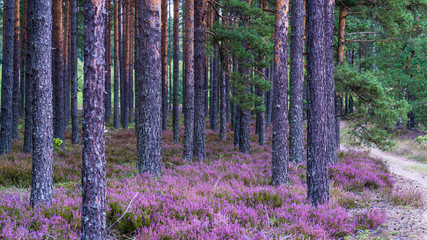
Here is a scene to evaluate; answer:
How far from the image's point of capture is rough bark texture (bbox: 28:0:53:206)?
17.3 feet

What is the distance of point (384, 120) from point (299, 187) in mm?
6884

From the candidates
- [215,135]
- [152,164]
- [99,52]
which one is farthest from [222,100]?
[99,52]

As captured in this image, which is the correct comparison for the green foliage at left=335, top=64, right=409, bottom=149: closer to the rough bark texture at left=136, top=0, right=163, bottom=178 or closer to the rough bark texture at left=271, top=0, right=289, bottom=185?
the rough bark texture at left=271, top=0, right=289, bottom=185

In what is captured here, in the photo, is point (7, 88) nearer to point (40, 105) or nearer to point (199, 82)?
point (199, 82)

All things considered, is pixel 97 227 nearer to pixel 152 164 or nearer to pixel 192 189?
pixel 192 189

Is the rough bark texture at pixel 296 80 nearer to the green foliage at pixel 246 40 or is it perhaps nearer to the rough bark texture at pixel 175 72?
the green foliage at pixel 246 40

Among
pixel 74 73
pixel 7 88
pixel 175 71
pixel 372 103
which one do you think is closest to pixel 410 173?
pixel 372 103

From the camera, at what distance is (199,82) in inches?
464

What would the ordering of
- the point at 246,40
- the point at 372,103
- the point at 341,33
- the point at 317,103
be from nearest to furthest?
the point at 317,103
the point at 372,103
the point at 246,40
the point at 341,33

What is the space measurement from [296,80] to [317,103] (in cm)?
486

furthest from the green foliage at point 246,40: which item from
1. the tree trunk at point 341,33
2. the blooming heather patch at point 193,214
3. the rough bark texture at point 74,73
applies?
the rough bark texture at point 74,73

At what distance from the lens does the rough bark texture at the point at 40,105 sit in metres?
5.28

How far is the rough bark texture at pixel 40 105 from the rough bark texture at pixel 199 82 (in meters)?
6.74

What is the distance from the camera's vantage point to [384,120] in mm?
11828
